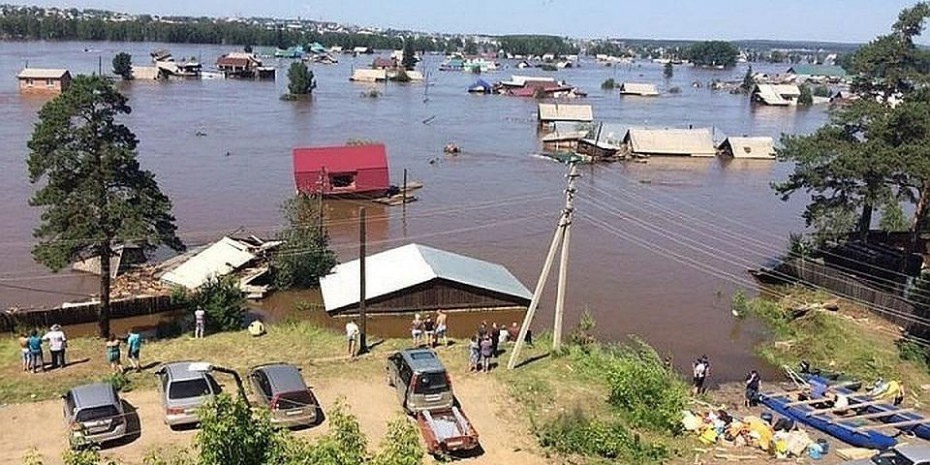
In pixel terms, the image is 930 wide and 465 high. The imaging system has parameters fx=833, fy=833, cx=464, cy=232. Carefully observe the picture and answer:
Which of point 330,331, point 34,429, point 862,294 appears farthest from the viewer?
point 862,294

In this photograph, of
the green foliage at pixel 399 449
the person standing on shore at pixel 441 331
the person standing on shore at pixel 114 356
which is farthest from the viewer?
the person standing on shore at pixel 441 331

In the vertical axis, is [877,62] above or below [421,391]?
above

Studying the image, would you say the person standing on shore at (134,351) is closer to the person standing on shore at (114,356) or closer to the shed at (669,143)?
the person standing on shore at (114,356)

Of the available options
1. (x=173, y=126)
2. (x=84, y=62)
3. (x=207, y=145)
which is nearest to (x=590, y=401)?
(x=207, y=145)

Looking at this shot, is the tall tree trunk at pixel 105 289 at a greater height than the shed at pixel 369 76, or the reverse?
the shed at pixel 369 76

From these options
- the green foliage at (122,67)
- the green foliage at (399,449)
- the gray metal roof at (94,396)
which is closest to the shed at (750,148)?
the gray metal roof at (94,396)

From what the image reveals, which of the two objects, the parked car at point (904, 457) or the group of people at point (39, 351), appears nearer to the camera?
the parked car at point (904, 457)

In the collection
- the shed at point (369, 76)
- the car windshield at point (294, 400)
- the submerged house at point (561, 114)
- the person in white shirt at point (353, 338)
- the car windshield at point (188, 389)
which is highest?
the shed at point (369, 76)

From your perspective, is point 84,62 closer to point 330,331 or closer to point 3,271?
point 3,271
